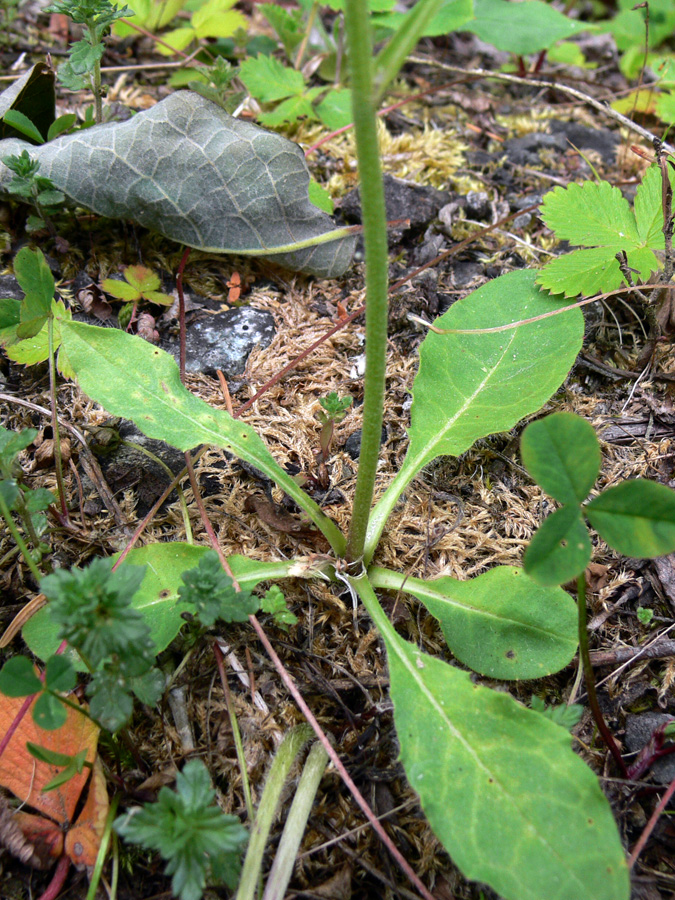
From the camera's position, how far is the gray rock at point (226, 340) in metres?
2.06

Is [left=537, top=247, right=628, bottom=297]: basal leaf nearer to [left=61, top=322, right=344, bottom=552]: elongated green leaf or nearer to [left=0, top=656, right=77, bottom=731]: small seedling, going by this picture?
[left=61, top=322, right=344, bottom=552]: elongated green leaf

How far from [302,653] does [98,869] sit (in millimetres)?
582

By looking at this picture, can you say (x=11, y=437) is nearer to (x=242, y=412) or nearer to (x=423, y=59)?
(x=242, y=412)

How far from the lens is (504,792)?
45.5 inches

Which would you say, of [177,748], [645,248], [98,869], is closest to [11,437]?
[177,748]

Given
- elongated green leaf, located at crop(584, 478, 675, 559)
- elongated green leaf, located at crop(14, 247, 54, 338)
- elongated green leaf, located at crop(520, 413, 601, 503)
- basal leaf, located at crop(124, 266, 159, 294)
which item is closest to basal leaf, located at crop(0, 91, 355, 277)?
basal leaf, located at crop(124, 266, 159, 294)

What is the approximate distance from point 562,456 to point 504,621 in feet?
1.48

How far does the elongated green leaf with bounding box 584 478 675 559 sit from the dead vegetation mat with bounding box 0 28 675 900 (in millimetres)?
440

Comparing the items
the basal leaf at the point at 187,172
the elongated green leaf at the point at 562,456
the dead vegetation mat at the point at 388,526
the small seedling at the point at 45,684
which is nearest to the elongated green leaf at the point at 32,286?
the dead vegetation mat at the point at 388,526

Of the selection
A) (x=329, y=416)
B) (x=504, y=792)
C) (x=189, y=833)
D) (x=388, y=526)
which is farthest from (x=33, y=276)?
(x=504, y=792)

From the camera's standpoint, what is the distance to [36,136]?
6.81 ft

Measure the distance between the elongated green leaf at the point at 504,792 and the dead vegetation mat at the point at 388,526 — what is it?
0.46 ft

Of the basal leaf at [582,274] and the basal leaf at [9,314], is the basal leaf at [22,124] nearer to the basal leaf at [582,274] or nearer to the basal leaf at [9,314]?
the basal leaf at [9,314]

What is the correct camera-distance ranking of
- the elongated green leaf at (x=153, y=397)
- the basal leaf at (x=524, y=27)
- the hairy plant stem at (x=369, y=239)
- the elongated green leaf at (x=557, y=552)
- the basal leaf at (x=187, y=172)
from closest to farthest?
the hairy plant stem at (x=369, y=239) < the elongated green leaf at (x=557, y=552) < the elongated green leaf at (x=153, y=397) < the basal leaf at (x=187, y=172) < the basal leaf at (x=524, y=27)
